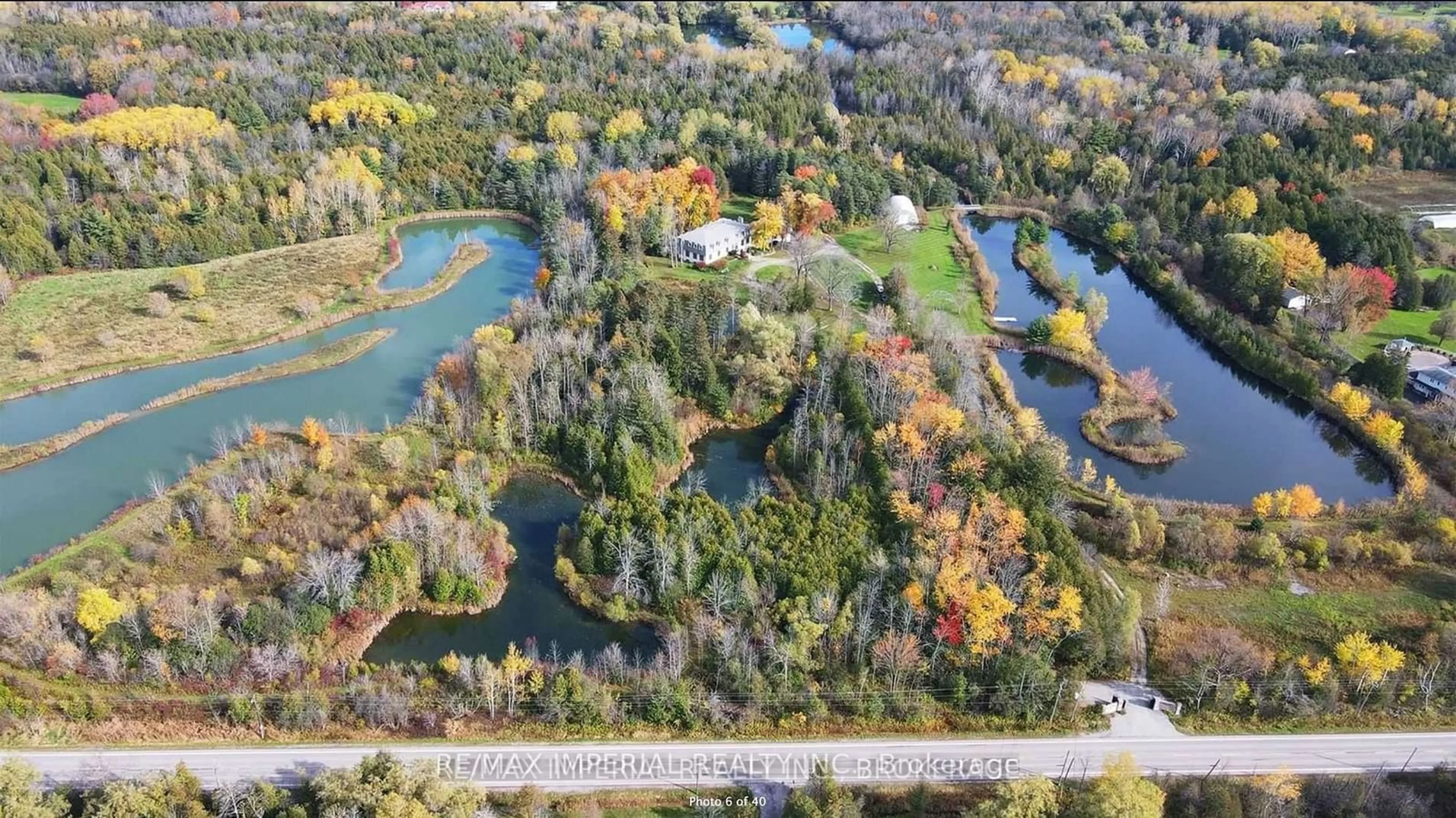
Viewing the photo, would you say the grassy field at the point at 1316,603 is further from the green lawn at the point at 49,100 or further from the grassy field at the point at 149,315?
the green lawn at the point at 49,100

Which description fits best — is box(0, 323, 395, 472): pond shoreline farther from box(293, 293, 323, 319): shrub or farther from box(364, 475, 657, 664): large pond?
box(364, 475, 657, 664): large pond

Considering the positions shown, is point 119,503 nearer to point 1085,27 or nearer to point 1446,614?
point 1446,614

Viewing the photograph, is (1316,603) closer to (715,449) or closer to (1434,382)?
(1434,382)

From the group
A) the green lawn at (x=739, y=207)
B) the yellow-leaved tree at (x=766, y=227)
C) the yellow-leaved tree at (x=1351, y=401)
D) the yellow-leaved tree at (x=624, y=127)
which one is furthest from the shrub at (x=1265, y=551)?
the yellow-leaved tree at (x=624, y=127)

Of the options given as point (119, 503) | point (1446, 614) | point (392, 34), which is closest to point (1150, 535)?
point (1446, 614)

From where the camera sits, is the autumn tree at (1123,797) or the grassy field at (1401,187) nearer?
the autumn tree at (1123,797)

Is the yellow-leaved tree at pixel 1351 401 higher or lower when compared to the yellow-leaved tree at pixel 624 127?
lower
